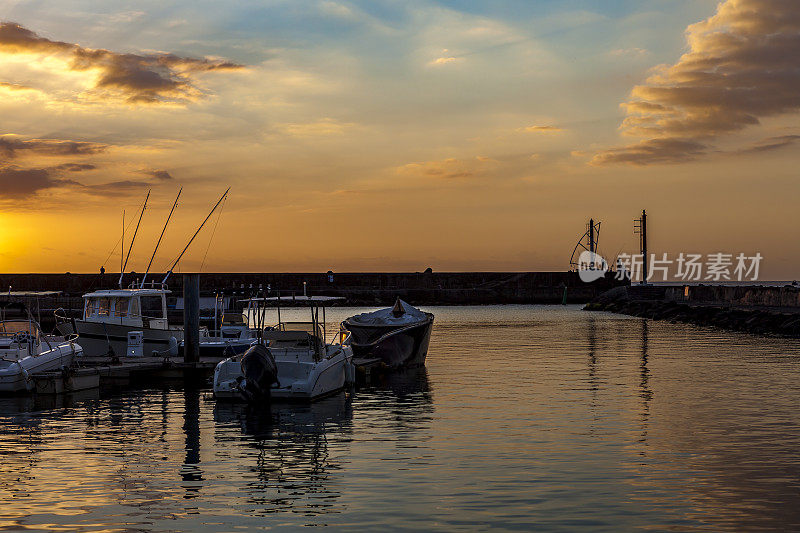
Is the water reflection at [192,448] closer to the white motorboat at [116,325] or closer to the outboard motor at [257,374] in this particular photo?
the outboard motor at [257,374]

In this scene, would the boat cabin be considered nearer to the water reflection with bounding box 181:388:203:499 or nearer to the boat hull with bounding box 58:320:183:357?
the boat hull with bounding box 58:320:183:357

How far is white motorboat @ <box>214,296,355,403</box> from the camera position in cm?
2845

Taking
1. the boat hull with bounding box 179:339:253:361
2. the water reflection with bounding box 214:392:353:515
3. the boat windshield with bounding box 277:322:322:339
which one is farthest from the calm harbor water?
the boat hull with bounding box 179:339:253:361

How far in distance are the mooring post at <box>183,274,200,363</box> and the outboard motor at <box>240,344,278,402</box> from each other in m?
9.82

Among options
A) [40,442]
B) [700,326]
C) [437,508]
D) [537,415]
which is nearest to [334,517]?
[437,508]

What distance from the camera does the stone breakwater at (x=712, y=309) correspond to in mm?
69938

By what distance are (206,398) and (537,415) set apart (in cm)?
1155

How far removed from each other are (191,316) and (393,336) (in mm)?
8891

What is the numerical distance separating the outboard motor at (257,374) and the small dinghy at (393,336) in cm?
1252

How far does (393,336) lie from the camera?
137 feet

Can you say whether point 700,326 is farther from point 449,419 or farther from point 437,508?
point 437,508

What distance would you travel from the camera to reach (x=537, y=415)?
26.8 m

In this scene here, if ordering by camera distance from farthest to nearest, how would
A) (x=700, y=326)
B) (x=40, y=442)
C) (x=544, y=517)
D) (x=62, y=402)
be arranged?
(x=700, y=326)
(x=62, y=402)
(x=40, y=442)
(x=544, y=517)

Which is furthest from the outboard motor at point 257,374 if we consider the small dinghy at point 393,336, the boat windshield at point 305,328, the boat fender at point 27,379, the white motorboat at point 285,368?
the small dinghy at point 393,336
